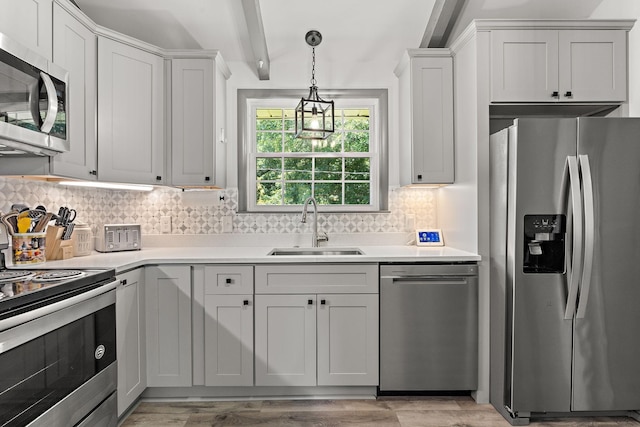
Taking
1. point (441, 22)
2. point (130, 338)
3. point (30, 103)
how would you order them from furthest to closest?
point (441, 22) < point (130, 338) < point (30, 103)

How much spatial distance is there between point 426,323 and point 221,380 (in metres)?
1.35

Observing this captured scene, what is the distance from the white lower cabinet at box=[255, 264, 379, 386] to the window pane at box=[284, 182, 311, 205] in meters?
1.03

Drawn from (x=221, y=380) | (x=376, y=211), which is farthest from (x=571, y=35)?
(x=221, y=380)

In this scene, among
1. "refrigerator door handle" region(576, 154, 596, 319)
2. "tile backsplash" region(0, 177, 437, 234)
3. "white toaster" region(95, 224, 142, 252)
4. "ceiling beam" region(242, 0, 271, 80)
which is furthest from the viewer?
"tile backsplash" region(0, 177, 437, 234)

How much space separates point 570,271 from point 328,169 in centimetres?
196

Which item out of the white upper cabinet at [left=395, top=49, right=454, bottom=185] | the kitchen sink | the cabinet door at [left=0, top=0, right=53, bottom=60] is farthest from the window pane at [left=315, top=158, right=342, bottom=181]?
the cabinet door at [left=0, top=0, right=53, bottom=60]

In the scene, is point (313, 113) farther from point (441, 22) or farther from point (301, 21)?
point (441, 22)

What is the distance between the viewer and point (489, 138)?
8.22 feet

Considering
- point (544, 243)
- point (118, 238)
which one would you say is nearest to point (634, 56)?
point (544, 243)

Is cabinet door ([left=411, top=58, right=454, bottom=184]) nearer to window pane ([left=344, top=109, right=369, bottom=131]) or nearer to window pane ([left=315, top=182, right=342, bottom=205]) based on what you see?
window pane ([left=344, top=109, right=369, bottom=131])

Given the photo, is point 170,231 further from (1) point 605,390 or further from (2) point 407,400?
(1) point 605,390

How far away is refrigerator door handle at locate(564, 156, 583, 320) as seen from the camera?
2.15 metres

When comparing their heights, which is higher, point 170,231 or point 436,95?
point 436,95

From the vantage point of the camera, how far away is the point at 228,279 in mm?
2520
